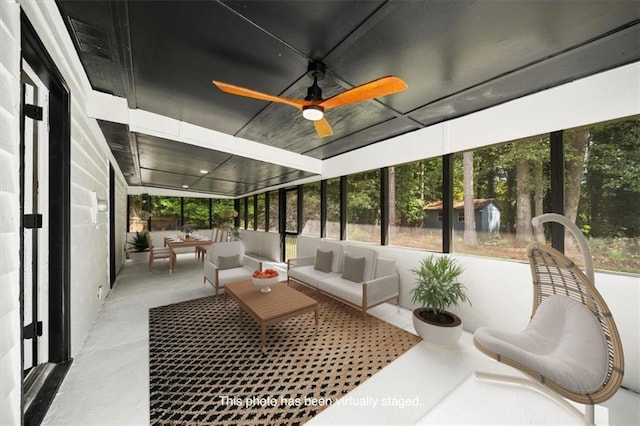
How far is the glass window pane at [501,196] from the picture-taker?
2.57 metres

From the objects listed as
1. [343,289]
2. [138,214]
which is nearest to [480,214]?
[343,289]

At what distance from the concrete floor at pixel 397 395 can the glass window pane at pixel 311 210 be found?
3552 millimetres

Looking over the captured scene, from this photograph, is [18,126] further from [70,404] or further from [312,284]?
[312,284]

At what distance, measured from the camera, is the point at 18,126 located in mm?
1168

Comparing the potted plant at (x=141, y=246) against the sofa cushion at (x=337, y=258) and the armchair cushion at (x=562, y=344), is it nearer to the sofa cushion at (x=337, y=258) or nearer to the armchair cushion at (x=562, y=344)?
the sofa cushion at (x=337, y=258)

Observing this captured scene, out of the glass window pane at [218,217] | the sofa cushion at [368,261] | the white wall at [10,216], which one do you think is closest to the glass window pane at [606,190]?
the sofa cushion at [368,261]

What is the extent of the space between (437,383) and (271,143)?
12.6 feet

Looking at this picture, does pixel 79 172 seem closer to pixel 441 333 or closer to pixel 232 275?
pixel 232 275

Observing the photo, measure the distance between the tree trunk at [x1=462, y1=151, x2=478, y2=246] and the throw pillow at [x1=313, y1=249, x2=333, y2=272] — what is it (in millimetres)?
2166

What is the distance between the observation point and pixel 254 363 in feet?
7.13

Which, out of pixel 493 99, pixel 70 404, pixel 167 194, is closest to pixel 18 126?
pixel 70 404

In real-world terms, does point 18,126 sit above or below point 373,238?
above

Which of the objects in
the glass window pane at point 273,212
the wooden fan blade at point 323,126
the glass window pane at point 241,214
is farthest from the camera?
the glass window pane at point 241,214

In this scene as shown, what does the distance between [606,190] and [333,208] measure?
3.87 m
